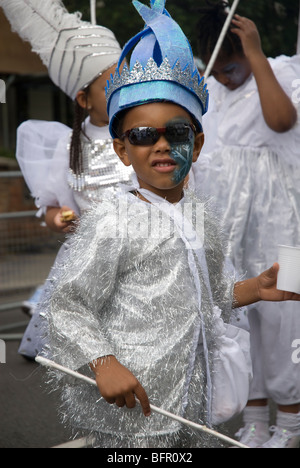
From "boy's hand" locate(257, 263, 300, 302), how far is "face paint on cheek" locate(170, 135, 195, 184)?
1.35 ft

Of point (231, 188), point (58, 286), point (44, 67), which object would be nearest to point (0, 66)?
point (44, 67)

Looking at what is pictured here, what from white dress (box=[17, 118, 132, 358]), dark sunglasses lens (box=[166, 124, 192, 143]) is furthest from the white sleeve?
dark sunglasses lens (box=[166, 124, 192, 143])

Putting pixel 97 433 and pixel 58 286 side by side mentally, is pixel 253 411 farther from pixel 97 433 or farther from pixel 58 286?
pixel 58 286

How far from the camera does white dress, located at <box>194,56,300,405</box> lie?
330cm

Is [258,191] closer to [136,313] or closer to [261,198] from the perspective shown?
[261,198]

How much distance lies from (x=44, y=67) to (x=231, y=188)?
1.13 metres

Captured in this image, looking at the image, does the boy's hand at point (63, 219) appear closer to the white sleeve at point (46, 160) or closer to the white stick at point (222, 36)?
the white sleeve at point (46, 160)

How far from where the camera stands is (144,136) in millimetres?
2023

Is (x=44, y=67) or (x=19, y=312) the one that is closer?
(x=44, y=67)

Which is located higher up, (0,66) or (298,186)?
(0,66)

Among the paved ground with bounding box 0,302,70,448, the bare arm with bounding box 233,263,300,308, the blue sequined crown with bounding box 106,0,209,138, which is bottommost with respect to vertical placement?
the paved ground with bounding box 0,302,70,448

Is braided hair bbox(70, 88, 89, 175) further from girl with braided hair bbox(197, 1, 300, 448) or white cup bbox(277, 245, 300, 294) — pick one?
white cup bbox(277, 245, 300, 294)

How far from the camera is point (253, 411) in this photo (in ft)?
11.1

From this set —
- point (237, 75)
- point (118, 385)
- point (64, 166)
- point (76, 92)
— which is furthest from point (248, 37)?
point (118, 385)
